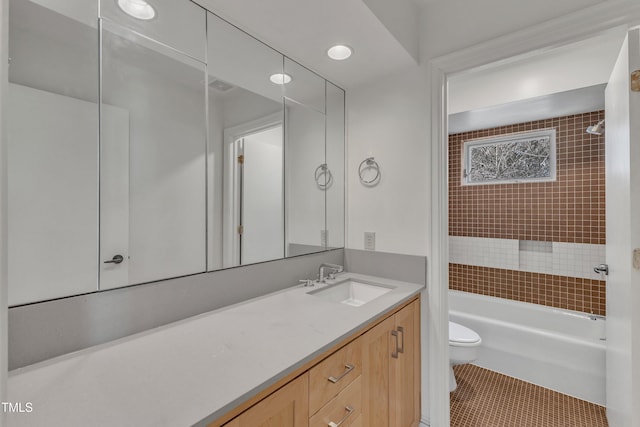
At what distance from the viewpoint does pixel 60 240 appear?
90cm

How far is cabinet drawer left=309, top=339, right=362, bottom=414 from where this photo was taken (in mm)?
900

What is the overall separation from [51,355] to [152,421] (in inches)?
19.9

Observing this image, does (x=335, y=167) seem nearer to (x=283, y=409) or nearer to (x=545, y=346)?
(x=283, y=409)

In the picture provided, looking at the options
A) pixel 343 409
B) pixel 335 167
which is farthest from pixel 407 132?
pixel 343 409

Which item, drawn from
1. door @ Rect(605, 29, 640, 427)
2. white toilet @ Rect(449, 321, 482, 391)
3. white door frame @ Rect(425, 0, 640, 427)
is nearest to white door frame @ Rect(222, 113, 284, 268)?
white door frame @ Rect(425, 0, 640, 427)

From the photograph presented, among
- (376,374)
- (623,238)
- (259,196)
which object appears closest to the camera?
(376,374)

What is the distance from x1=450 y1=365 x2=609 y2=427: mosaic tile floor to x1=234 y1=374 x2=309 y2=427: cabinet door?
4.69 ft

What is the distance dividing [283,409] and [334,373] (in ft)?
0.78

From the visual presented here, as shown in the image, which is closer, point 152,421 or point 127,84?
point 152,421

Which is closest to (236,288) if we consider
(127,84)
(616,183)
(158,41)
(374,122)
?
(127,84)

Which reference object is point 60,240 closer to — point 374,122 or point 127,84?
point 127,84

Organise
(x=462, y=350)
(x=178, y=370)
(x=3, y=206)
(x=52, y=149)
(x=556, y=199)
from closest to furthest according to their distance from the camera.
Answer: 1. (x=3, y=206)
2. (x=178, y=370)
3. (x=52, y=149)
4. (x=462, y=350)
5. (x=556, y=199)

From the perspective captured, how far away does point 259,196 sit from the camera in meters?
1.56

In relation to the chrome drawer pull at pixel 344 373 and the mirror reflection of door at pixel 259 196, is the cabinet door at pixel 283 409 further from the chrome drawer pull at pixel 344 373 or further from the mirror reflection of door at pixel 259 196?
the mirror reflection of door at pixel 259 196
